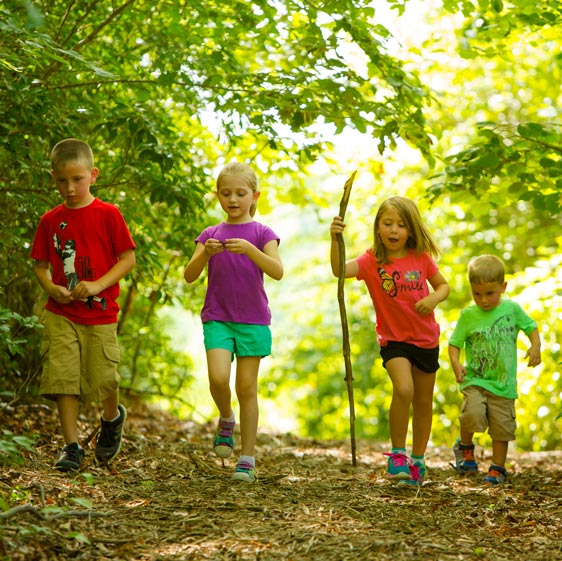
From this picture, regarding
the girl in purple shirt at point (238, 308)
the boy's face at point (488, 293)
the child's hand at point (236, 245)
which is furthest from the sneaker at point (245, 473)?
the boy's face at point (488, 293)

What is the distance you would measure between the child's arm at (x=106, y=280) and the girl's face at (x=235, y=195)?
617mm

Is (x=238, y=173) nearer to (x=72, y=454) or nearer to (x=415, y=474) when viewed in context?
(x=72, y=454)

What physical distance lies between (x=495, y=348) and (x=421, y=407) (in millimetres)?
802

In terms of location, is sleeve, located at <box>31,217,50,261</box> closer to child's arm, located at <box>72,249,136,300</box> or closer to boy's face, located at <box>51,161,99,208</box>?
boy's face, located at <box>51,161,99,208</box>

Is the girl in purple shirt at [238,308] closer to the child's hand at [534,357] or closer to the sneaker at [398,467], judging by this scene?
the sneaker at [398,467]

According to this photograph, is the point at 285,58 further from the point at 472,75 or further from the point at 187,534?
the point at 472,75

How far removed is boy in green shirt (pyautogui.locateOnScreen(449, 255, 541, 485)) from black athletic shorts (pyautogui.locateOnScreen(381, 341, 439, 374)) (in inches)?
23.3

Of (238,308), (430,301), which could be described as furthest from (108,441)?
(430,301)

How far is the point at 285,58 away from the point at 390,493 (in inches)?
173

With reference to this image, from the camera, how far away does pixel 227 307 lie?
176 inches

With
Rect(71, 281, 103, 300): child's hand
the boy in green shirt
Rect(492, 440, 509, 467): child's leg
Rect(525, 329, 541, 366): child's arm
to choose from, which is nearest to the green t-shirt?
the boy in green shirt

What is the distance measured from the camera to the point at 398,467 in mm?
4543

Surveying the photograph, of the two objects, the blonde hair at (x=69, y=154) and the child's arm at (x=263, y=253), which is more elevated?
the blonde hair at (x=69, y=154)

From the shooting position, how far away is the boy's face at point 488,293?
527cm
